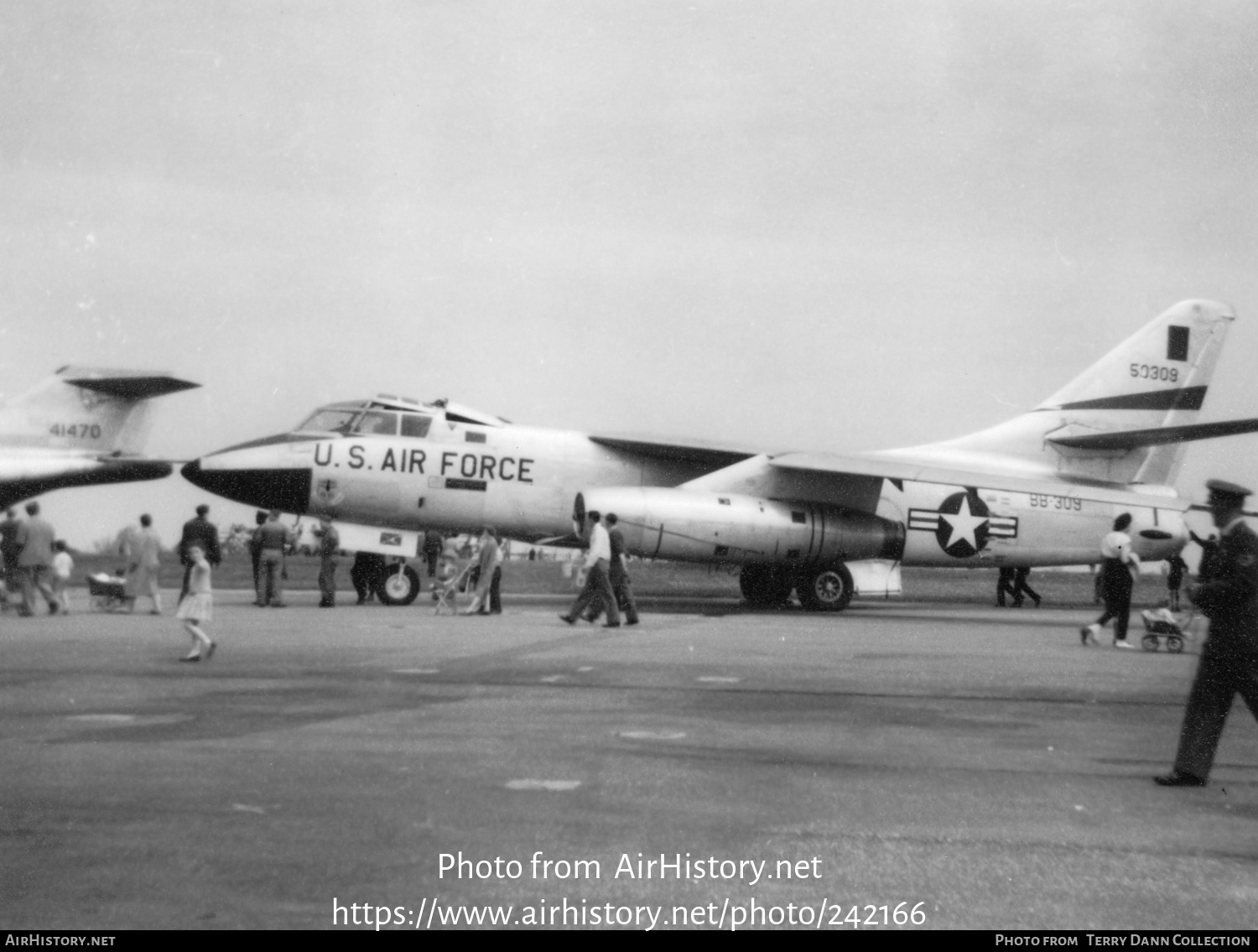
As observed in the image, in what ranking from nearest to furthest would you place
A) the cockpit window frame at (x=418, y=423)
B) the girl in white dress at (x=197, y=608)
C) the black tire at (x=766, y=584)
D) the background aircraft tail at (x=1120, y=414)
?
the girl in white dress at (x=197, y=608) < the cockpit window frame at (x=418, y=423) < the black tire at (x=766, y=584) < the background aircraft tail at (x=1120, y=414)

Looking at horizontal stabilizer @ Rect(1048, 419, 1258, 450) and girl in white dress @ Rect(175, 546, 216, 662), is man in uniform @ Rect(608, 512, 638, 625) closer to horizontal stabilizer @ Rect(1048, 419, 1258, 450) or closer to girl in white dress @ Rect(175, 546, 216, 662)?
girl in white dress @ Rect(175, 546, 216, 662)

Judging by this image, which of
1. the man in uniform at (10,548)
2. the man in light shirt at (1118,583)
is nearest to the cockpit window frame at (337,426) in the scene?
the man in uniform at (10,548)

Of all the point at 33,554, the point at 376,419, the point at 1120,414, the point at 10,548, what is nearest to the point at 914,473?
the point at 1120,414

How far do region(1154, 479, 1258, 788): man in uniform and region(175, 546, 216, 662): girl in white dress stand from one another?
8.79m

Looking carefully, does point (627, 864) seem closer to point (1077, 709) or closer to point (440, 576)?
point (1077, 709)

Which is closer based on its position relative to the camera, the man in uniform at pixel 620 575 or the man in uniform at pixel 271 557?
the man in uniform at pixel 620 575

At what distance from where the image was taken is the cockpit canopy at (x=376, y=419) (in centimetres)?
2316

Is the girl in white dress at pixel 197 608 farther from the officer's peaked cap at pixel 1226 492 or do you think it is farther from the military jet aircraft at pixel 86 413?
the military jet aircraft at pixel 86 413

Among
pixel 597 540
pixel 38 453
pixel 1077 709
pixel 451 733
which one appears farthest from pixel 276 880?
pixel 38 453

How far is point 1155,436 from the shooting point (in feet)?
81.6

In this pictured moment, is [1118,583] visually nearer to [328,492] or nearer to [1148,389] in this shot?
[1148,389]

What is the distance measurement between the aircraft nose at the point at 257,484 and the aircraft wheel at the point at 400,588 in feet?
6.64

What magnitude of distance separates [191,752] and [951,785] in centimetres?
419

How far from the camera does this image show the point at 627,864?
5301mm
